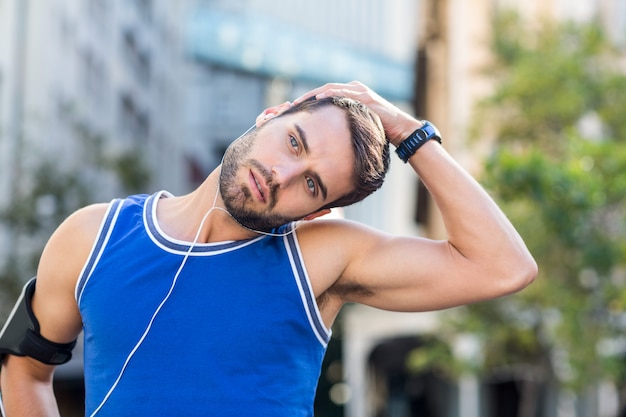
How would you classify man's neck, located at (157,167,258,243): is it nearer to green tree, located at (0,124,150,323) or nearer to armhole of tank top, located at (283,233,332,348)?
armhole of tank top, located at (283,233,332,348)

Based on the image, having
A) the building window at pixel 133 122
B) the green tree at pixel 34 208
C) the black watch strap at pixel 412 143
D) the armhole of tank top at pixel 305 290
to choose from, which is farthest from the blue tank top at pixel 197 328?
the building window at pixel 133 122

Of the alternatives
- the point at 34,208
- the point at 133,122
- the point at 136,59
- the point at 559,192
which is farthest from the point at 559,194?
the point at 136,59

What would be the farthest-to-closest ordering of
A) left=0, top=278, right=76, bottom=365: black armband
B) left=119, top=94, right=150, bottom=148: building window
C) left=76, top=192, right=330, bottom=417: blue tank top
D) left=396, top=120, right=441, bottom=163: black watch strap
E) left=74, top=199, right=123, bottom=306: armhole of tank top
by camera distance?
1. left=119, top=94, right=150, bottom=148: building window
2. left=396, top=120, right=441, bottom=163: black watch strap
3. left=0, top=278, right=76, bottom=365: black armband
4. left=74, top=199, right=123, bottom=306: armhole of tank top
5. left=76, top=192, right=330, bottom=417: blue tank top

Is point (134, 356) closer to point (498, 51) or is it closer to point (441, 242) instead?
point (441, 242)

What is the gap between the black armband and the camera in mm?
2768

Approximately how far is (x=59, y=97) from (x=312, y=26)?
28748 millimetres

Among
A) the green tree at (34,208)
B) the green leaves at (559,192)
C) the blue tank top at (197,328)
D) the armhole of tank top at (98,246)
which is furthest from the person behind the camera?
the green tree at (34,208)

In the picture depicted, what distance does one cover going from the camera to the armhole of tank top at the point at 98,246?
8.71ft

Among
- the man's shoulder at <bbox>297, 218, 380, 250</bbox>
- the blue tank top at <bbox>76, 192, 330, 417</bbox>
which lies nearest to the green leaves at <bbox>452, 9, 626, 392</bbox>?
the man's shoulder at <bbox>297, 218, 380, 250</bbox>

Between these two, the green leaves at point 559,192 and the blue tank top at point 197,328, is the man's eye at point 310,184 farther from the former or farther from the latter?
the green leaves at point 559,192

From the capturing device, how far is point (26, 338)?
277 cm

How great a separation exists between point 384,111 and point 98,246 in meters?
0.76

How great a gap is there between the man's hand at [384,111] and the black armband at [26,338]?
2.68ft

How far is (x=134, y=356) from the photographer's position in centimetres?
257
